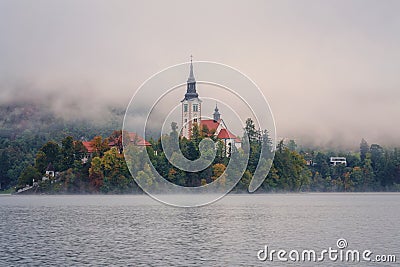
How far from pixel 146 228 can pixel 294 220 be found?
57.2ft

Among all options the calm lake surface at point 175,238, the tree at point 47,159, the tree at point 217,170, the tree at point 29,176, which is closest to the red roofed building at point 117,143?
the tree at point 47,159

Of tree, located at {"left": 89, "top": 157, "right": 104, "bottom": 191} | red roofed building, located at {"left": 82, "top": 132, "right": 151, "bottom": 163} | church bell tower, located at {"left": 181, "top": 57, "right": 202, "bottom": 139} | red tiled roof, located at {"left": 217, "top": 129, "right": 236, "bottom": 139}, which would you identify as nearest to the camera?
tree, located at {"left": 89, "top": 157, "right": 104, "bottom": 191}

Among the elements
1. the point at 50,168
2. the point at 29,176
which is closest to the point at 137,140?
the point at 50,168

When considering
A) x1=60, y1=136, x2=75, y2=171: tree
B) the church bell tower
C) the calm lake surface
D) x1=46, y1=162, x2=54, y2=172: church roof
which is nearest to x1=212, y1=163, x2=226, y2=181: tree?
x1=60, y1=136, x2=75, y2=171: tree

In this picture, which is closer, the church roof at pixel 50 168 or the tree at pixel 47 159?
the tree at pixel 47 159

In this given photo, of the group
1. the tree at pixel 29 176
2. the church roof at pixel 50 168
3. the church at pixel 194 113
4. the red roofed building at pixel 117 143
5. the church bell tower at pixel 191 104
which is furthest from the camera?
the church bell tower at pixel 191 104

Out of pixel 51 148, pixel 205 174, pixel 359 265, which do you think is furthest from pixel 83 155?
pixel 359 265

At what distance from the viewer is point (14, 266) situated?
35688mm

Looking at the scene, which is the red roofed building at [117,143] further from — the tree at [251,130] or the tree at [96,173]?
the tree at [251,130]

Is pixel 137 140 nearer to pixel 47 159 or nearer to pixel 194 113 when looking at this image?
pixel 47 159

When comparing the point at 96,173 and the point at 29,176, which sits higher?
the point at 96,173

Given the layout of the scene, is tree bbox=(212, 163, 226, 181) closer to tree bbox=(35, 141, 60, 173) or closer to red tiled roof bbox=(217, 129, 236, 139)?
red tiled roof bbox=(217, 129, 236, 139)

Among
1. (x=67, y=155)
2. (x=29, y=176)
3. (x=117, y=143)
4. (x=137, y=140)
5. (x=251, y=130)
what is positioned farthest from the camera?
(x=251, y=130)

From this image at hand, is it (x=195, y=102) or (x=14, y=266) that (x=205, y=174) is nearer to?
(x=195, y=102)
